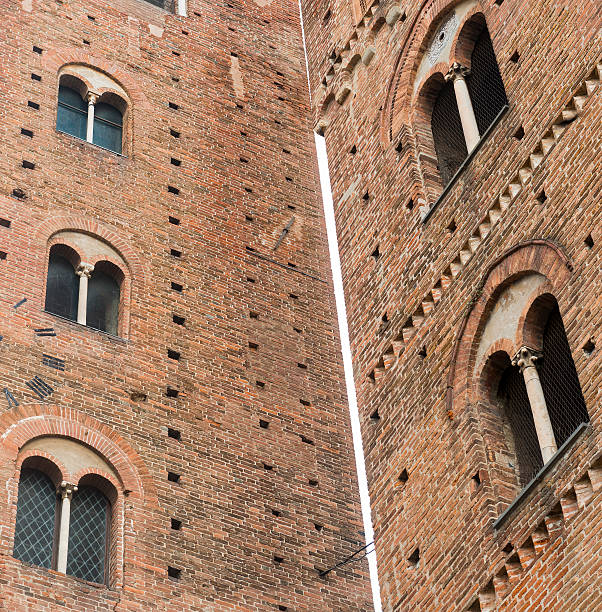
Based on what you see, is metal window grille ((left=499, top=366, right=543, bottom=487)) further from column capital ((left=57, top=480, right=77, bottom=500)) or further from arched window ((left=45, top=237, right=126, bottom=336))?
arched window ((left=45, top=237, right=126, bottom=336))

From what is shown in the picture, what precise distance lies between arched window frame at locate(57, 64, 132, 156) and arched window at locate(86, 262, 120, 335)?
2239 mm

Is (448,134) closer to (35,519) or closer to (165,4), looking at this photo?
(35,519)

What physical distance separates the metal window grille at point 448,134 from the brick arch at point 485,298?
2.39 m

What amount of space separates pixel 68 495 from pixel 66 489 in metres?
0.08

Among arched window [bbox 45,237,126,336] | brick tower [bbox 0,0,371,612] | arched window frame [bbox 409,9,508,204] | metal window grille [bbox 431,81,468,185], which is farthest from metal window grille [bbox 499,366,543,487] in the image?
arched window [bbox 45,237,126,336]

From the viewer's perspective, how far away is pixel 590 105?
11.6 meters

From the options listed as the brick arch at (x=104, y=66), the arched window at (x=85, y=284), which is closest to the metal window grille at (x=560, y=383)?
the arched window at (x=85, y=284)

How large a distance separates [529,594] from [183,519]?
227 inches

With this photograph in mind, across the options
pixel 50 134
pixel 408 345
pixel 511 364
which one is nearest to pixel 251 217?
pixel 50 134

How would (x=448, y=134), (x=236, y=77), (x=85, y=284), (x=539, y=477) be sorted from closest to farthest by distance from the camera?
1. (x=539, y=477)
2. (x=448, y=134)
3. (x=85, y=284)
4. (x=236, y=77)

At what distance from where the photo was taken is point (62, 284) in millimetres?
17031

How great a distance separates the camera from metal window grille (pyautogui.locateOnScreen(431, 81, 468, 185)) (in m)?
14.5

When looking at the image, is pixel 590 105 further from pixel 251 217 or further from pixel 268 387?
pixel 251 217

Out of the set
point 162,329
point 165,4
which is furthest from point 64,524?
point 165,4
